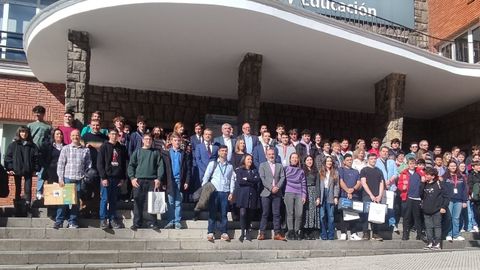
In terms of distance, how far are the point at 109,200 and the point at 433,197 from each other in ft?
18.7

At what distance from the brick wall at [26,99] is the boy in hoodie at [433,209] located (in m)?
8.98

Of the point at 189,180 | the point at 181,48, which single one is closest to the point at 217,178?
the point at 189,180

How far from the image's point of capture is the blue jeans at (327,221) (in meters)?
9.23

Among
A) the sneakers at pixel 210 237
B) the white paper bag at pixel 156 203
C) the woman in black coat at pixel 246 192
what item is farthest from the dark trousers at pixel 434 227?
the white paper bag at pixel 156 203

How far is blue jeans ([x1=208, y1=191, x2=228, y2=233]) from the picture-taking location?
8.50 m

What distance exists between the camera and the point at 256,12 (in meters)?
9.66

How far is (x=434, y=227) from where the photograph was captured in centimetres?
967

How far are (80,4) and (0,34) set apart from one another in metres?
5.06

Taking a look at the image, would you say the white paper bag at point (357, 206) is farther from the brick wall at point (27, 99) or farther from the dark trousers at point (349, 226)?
the brick wall at point (27, 99)

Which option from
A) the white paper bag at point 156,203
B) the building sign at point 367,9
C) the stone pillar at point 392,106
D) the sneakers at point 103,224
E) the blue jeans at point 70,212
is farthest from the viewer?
the building sign at point 367,9

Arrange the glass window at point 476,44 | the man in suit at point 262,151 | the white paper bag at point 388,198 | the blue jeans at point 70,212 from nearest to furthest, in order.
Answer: the blue jeans at point 70,212
the man in suit at point 262,151
the white paper bag at point 388,198
the glass window at point 476,44

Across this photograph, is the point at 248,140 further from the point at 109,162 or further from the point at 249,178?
the point at 109,162

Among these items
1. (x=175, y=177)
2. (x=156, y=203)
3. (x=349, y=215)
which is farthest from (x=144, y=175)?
(x=349, y=215)

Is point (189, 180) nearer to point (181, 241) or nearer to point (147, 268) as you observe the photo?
point (181, 241)
